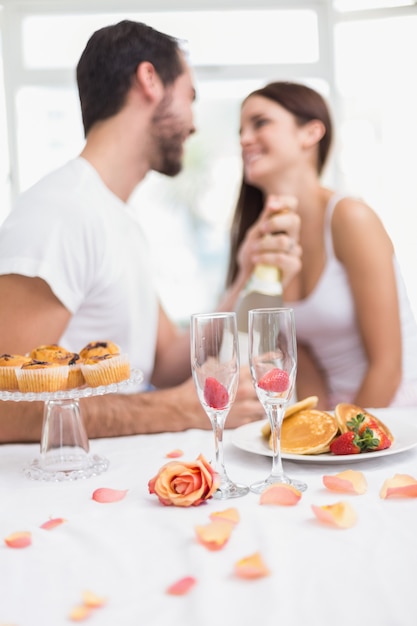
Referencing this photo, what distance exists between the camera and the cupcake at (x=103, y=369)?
1051 mm

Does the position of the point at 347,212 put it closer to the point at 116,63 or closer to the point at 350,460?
the point at 116,63

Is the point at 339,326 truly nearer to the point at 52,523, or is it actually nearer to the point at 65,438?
the point at 65,438

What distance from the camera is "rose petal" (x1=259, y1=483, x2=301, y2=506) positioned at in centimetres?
82

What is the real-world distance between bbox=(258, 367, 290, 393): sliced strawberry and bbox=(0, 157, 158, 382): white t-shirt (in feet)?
2.41

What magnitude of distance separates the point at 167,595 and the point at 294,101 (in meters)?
2.09

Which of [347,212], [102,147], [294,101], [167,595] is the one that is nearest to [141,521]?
[167,595]

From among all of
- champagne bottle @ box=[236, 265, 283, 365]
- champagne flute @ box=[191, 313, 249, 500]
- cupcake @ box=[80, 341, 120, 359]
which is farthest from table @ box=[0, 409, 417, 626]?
champagne bottle @ box=[236, 265, 283, 365]

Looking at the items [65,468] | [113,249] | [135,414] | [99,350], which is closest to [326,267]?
[113,249]

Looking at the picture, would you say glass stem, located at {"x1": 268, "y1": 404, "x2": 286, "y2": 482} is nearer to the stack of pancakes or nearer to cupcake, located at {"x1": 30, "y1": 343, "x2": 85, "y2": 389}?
the stack of pancakes

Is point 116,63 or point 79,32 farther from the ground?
point 79,32

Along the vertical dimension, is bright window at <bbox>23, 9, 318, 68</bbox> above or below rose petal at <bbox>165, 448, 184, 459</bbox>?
above

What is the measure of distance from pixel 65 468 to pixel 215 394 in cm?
30

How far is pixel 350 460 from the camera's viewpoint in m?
0.97

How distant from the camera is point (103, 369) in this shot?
1055mm
